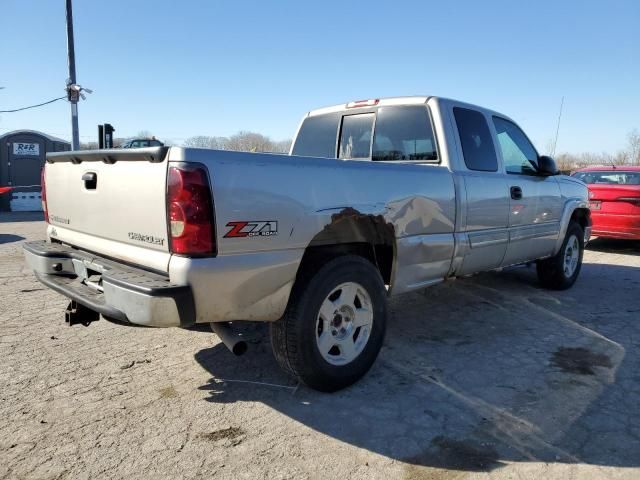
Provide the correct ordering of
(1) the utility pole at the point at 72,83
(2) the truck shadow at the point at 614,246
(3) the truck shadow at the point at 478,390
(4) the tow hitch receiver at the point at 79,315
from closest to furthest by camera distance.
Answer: (3) the truck shadow at the point at 478,390 < (4) the tow hitch receiver at the point at 79,315 < (2) the truck shadow at the point at 614,246 < (1) the utility pole at the point at 72,83

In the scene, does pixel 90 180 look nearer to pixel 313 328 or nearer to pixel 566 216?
pixel 313 328

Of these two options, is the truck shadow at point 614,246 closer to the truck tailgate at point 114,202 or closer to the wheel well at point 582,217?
the wheel well at point 582,217

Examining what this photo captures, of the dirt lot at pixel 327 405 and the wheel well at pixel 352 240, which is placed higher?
the wheel well at pixel 352 240

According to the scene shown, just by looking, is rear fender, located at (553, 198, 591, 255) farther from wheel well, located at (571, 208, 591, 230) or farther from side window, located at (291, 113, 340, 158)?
side window, located at (291, 113, 340, 158)

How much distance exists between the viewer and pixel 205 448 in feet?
8.53

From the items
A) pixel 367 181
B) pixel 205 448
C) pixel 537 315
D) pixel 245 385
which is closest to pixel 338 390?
pixel 245 385

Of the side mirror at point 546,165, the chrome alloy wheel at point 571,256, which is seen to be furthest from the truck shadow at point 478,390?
the side mirror at point 546,165

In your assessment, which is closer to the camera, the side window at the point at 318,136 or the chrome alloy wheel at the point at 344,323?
the chrome alloy wheel at the point at 344,323

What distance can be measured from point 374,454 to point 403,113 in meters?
2.97

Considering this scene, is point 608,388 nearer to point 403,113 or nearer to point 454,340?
point 454,340

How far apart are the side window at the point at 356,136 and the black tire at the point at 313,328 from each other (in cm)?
174

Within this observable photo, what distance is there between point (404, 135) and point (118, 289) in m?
2.88

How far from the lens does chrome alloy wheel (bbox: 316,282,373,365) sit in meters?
3.20

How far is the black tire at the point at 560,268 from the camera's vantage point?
6102mm
